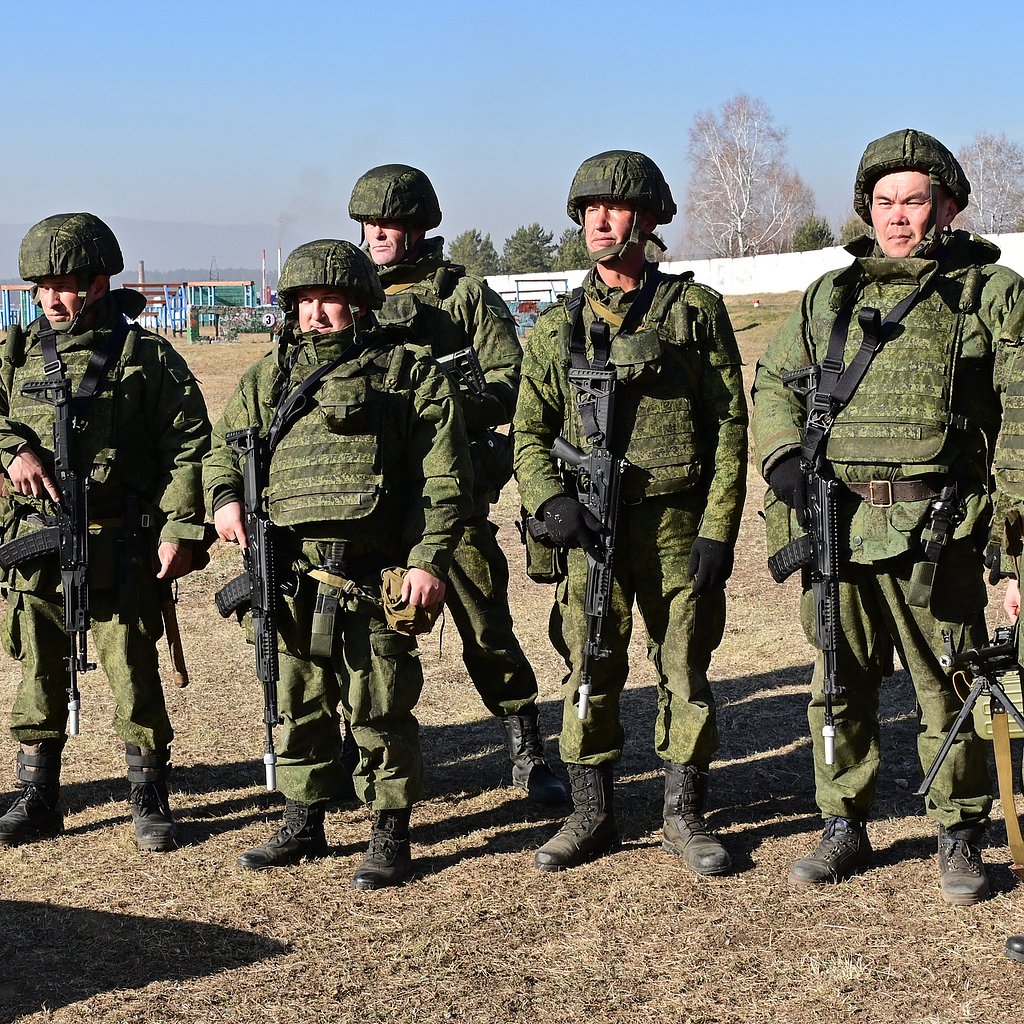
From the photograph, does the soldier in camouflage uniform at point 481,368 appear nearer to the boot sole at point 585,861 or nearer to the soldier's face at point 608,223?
the boot sole at point 585,861

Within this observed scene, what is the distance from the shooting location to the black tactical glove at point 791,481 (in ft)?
16.5

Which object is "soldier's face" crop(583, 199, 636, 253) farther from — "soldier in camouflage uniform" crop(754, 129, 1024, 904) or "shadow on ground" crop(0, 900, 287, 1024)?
"shadow on ground" crop(0, 900, 287, 1024)

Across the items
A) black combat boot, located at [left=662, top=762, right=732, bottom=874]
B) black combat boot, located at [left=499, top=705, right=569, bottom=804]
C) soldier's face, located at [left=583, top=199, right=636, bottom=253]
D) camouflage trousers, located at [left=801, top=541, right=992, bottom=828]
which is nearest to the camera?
camouflage trousers, located at [left=801, top=541, right=992, bottom=828]

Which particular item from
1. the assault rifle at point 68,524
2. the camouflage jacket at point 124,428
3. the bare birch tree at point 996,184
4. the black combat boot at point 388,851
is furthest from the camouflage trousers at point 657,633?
the bare birch tree at point 996,184

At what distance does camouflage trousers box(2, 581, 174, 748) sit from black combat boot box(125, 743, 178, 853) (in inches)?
2.4

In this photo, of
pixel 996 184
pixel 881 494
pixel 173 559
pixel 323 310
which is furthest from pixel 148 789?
pixel 996 184

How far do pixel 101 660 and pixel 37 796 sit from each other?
70 centimetres

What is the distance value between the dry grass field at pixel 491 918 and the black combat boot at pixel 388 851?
0.07m

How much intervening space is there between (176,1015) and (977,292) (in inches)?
143

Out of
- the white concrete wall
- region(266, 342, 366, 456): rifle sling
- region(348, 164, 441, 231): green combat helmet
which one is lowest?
region(266, 342, 366, 456): rifle sling

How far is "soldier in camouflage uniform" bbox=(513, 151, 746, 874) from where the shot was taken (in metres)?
5.24

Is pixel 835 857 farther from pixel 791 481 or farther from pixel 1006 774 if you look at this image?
pixel 791 481

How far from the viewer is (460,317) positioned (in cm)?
639

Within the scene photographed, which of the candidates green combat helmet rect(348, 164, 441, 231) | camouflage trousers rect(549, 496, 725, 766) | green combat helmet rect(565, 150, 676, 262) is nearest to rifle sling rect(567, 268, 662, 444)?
green combat helmet rect(565, 150, 676, 262)
